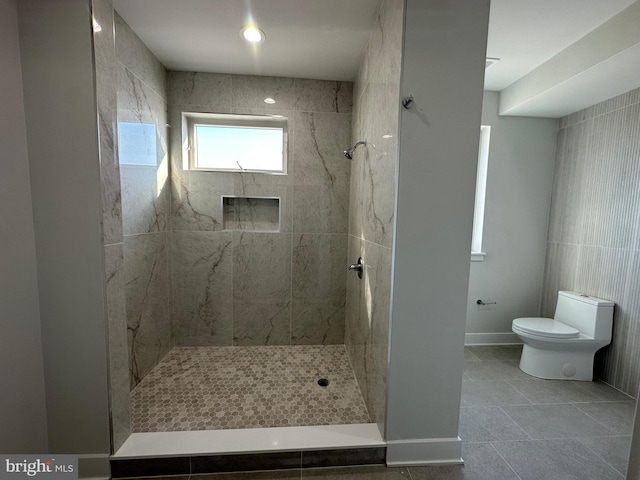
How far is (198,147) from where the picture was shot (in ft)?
7.78

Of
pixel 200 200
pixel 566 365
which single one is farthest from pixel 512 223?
pixel 200 200

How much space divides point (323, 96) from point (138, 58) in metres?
1.35

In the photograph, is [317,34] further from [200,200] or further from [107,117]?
[200,200]

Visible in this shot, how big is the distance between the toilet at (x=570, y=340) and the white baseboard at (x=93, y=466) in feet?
9.28

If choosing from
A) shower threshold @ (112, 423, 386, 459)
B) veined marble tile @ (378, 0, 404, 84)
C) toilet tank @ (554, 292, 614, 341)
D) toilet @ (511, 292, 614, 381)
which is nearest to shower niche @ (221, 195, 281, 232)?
veined marble tile @ (378, 0, 404, 84)

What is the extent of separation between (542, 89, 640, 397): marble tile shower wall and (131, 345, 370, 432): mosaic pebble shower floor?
2.05 meters

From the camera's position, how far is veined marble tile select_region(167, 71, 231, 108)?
7.23 feet

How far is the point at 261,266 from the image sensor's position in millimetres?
2402

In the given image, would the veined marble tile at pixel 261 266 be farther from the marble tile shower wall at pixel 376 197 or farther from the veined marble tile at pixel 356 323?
the marble tile shower wall at pixel 376 197

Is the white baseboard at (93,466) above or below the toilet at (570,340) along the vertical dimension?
below

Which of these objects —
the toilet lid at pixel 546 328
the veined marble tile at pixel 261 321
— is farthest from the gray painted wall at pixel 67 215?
the toilet lid at pixel 546 328

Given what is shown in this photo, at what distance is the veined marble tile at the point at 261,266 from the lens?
238 centimetres

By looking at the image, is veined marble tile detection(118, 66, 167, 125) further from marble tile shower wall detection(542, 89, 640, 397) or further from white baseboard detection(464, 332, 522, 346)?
marble tile shower wall detection(542, 89, 640, 397)

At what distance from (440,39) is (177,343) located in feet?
9.32
